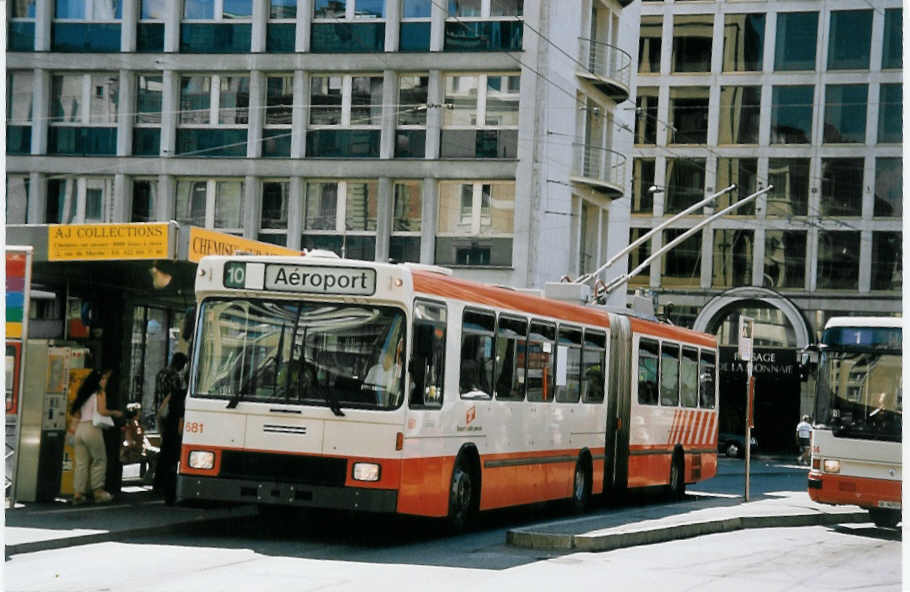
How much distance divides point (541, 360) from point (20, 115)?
23.3 m

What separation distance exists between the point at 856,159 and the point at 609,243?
11.3 metres

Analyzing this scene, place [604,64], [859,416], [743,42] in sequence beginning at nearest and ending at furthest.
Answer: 1. [859,416]
2. [604,64]
3. [743,42]

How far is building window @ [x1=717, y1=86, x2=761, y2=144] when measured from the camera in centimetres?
5194

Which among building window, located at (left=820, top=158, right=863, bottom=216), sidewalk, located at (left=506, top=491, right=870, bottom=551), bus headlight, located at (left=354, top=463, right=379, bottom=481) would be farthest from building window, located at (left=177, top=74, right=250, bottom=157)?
bus headlight, located at (left=354, top=463, right=379, bottom=481)

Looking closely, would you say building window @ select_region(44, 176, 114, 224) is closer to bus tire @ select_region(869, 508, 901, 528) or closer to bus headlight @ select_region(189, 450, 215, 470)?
bus tire @ select_region(869, 508, 901, 528)

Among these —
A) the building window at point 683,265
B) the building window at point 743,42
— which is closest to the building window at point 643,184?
the building window at point 683,265

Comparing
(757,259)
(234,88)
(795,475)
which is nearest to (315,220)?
(234,88)

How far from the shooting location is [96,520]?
1537 centimetres

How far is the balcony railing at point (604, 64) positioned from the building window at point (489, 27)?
101 inches

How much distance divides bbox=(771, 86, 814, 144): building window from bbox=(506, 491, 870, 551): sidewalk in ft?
92.6

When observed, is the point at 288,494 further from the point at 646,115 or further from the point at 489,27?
the point at 646,115

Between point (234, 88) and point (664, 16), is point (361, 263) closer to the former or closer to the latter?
point (234, 88)

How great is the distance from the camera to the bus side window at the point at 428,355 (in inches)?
576

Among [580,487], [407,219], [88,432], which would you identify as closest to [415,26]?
[407,219]
